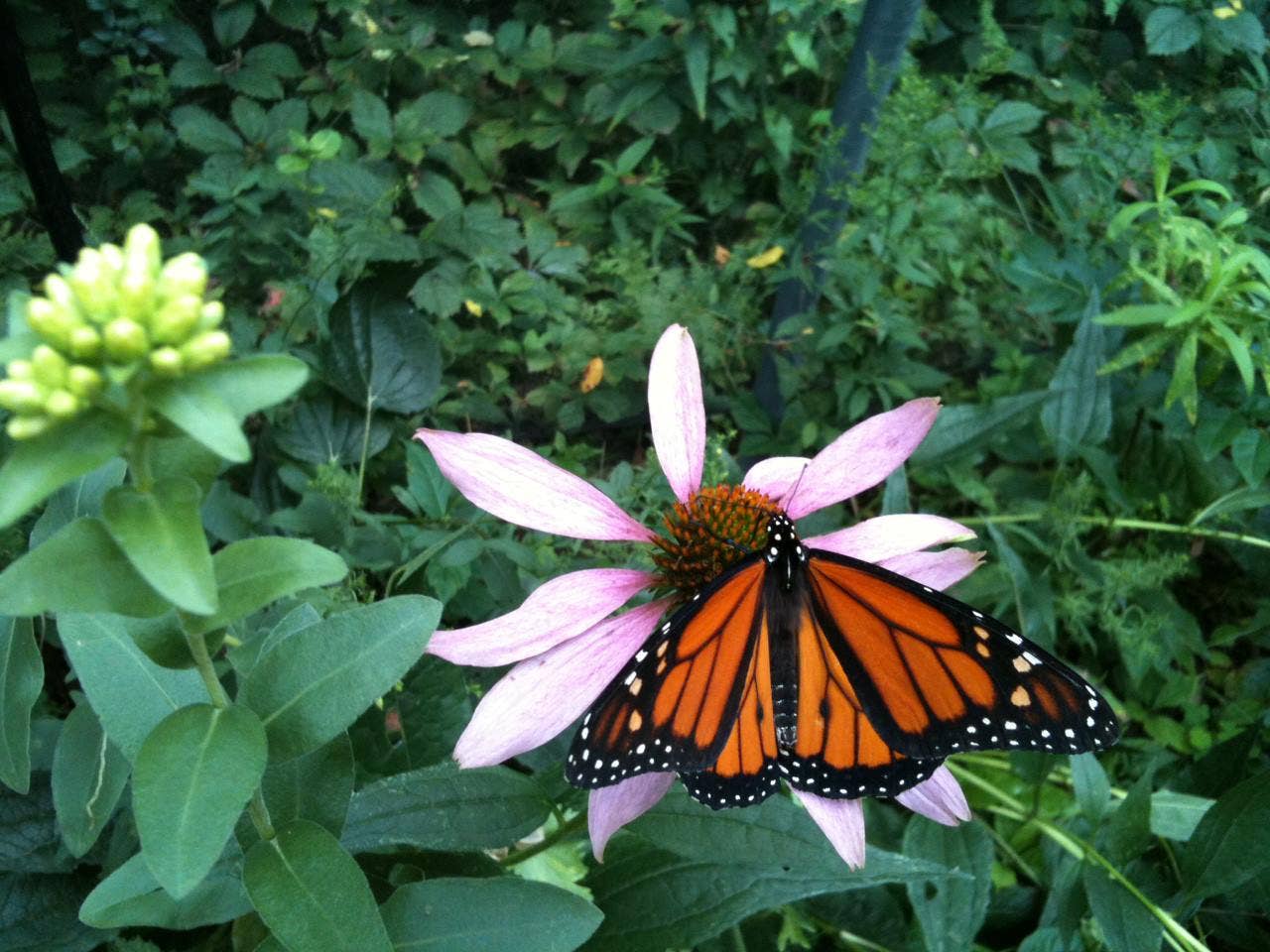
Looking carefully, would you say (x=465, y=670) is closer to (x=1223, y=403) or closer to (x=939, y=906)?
(x=939, y=906)

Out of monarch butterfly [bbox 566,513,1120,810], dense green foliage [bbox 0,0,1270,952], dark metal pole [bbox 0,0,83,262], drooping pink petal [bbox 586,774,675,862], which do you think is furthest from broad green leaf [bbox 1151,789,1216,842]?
dark metal pole [bbox 0,0,83,262]

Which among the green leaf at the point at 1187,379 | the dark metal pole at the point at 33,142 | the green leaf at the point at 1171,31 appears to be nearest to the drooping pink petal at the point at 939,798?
the green leaf at the point at 1187,379

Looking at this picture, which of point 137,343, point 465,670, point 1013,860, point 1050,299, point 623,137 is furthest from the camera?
point 623,137

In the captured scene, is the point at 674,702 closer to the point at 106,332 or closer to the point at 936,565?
the point at 936,565

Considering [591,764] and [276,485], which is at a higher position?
[591,764]

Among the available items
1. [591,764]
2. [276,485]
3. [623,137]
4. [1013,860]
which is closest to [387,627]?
[591,764]

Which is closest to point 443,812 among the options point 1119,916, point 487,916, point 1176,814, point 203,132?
point 487,916

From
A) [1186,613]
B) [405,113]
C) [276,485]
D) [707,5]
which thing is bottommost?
[1186,613]
